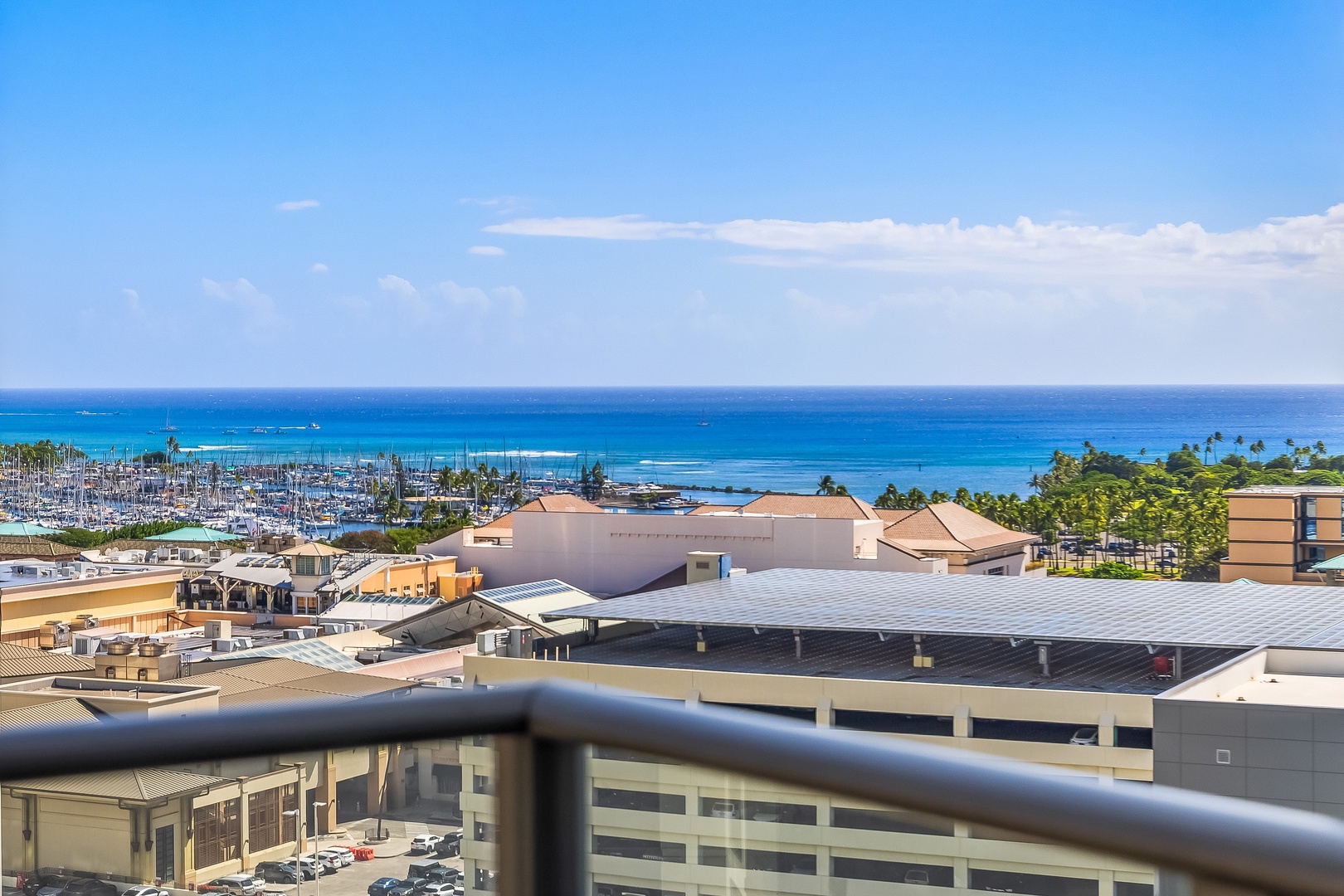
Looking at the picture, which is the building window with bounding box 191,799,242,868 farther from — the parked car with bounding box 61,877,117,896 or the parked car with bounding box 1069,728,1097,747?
the parked car with bounding box 1069,728,1097,747

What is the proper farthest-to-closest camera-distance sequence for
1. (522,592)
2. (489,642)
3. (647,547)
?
(647,547), (522,592), (489,642)

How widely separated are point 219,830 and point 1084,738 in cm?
852

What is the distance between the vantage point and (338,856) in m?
0.81

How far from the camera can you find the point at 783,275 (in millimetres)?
62625

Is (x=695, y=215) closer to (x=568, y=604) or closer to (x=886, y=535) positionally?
(x=886, y=535)

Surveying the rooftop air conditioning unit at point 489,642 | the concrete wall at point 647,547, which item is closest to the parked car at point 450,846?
the rooftop air conditioning unit at point 489,642

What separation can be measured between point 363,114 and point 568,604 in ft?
124

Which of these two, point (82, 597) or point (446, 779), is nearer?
point (446, 779)

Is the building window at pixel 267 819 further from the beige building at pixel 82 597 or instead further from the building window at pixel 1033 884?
the beige building at pixel 82 597

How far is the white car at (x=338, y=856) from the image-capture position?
81cm

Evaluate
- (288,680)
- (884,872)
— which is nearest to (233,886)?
(884,872)

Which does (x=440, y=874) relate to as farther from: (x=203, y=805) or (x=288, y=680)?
(x=288, y=680)

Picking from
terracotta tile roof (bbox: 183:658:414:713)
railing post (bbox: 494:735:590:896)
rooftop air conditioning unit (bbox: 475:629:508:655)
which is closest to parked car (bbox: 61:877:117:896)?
railing post (bbox: 494:735:590:896)

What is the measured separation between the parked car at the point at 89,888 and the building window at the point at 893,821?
1.36ft
